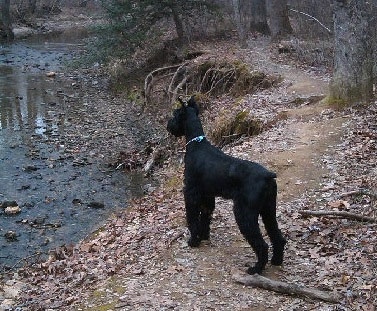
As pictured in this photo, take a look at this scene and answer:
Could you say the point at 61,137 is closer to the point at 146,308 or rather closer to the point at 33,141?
the point at 33,141

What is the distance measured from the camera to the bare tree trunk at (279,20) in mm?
23625

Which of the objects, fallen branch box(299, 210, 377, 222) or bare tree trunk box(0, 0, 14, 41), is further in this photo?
bare tree trunk box(0, 0, 14, 41)

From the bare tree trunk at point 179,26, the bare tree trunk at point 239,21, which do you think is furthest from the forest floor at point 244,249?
the bare tree trunk at point 179,26

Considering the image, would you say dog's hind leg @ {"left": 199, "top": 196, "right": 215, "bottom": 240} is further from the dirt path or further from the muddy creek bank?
the muddy creek bank

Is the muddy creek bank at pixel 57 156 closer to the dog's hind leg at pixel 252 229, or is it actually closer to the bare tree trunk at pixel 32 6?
the dog's hind leg at pixel 252 229

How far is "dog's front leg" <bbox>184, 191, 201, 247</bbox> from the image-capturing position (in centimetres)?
752

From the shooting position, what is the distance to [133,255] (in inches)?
321

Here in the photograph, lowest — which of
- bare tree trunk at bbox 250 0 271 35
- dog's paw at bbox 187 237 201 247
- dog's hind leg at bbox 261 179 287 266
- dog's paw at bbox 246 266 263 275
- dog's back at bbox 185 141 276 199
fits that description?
dog's paw at bbox 187 237 201 247

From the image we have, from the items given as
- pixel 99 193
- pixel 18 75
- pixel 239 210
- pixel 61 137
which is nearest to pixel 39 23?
pixel 18 75

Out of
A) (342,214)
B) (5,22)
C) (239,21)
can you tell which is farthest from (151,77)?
(5,22)

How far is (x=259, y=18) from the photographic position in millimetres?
26141

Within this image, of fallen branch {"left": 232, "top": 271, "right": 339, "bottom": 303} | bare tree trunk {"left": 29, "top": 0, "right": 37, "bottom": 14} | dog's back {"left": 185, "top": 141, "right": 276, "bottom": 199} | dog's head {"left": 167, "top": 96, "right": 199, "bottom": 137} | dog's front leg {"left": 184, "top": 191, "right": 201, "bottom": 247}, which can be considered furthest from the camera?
bare tree trunk {"left": 29, "top": 0, "right": 37, "bottom": 14}

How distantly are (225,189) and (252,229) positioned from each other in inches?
25.2

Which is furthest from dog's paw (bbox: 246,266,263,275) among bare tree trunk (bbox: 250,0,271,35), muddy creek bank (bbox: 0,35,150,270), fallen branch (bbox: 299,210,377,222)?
bare tree trunk (bbox: 250,0,271,35)
